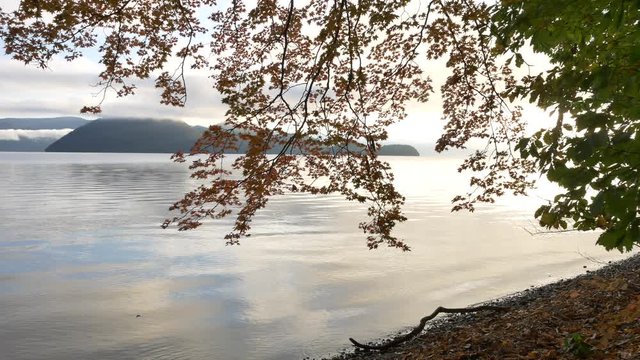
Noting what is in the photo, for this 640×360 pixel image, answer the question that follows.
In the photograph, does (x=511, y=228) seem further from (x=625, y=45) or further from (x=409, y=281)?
(x=625, y=45)

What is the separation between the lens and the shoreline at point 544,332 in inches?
295

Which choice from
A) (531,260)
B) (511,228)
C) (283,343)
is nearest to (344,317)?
(283,343)

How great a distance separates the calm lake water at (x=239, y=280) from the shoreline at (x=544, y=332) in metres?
2.34

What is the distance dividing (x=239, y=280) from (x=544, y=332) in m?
14.8

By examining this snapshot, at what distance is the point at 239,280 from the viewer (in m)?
21.6

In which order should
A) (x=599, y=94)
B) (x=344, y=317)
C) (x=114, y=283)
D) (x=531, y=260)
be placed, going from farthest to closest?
(x=531, y=260) < (x=114, y=283) < (x=344, y=317) < (x=599, y=94)

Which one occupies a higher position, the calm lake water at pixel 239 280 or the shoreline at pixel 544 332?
the shoreline at pixel 544 332

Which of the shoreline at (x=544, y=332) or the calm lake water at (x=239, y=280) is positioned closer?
the shoreline at (x=544, y=332)

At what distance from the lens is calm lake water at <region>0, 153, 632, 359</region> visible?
579 inches

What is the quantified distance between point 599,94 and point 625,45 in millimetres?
1524

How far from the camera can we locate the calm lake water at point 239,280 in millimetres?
14719

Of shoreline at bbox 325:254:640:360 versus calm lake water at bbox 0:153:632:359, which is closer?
shoreline at bbox 325:254:640:360

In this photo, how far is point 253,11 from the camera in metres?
10.3

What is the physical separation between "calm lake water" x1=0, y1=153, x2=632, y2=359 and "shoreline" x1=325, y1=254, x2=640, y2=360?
2.34m
